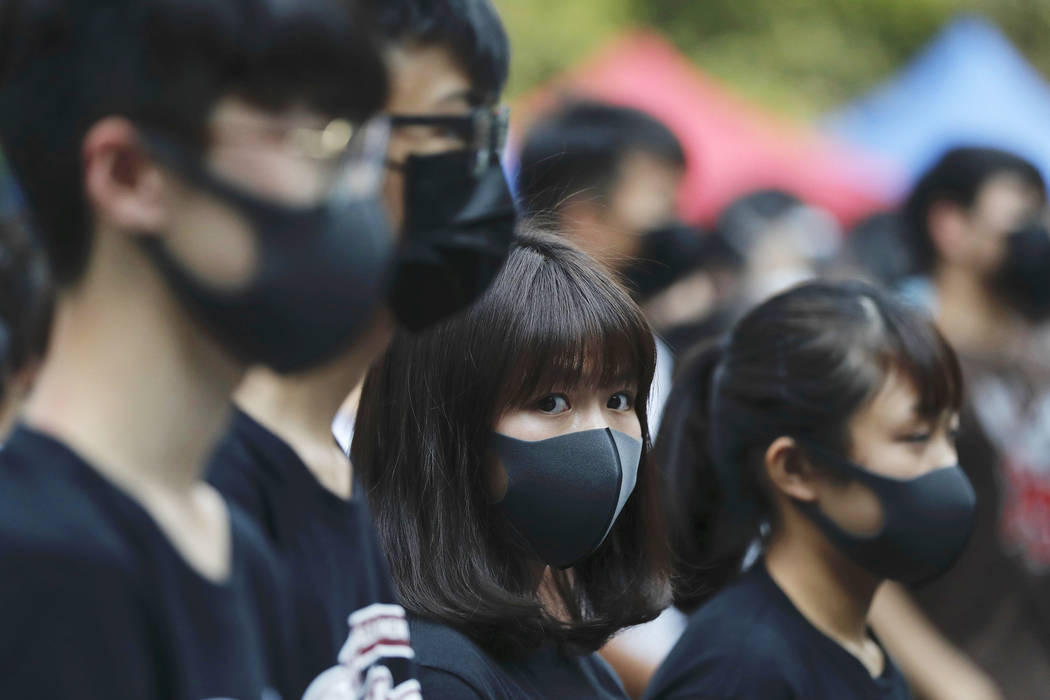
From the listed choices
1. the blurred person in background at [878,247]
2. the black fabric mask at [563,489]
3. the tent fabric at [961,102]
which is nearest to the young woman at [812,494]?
the black fabric mask at [563,489]

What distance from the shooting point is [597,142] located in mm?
5379

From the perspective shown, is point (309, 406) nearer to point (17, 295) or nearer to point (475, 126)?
point (475, 126)

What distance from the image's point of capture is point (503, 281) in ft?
8.33

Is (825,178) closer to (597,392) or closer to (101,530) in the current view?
(597,392)

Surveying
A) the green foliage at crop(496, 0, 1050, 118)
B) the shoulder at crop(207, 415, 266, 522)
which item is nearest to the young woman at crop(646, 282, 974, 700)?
the shoulder at crop(207, 415, 266, 522)

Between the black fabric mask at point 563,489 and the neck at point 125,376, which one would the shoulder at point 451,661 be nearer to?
the black fabric mask at point 563,489

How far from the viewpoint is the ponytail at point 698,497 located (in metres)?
3.31

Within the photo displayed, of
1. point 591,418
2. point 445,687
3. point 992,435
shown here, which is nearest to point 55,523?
point 445,687

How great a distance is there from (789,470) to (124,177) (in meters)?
2.07

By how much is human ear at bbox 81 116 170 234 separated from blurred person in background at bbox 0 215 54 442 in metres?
1.67

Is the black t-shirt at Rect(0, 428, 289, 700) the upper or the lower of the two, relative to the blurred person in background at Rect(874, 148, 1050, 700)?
upper

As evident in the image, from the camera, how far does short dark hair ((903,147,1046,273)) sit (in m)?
5.77

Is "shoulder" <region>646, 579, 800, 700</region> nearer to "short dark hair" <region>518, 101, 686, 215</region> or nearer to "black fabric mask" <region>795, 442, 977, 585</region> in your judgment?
"black fabric mask" <region>795, 442, 977, 585</region>

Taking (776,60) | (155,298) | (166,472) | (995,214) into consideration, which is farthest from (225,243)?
(776,60)
